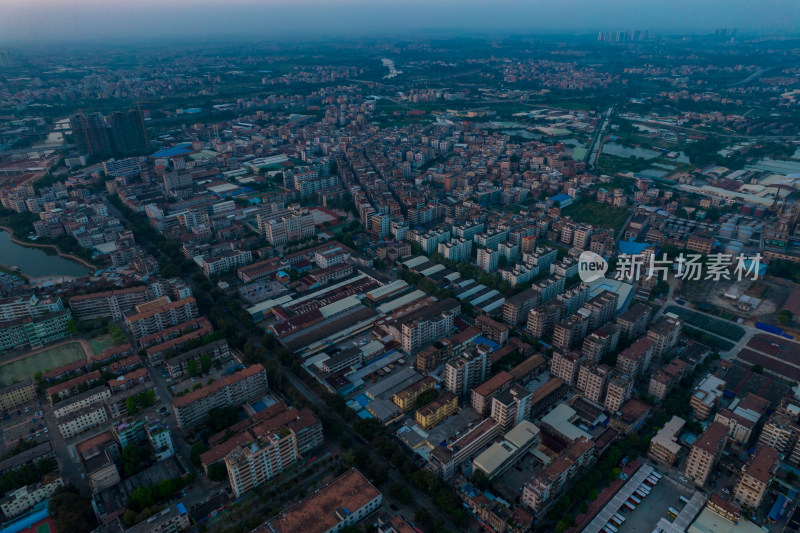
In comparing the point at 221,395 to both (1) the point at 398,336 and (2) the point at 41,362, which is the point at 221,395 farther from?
(2) the point at 41,362

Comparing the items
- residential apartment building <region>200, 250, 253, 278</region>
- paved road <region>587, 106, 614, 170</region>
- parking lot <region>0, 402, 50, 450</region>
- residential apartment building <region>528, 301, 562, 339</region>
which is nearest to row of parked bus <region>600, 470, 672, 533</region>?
residential apartment building <region>528, 301, 562, 339</region>

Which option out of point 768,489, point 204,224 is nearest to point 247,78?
point 204,224

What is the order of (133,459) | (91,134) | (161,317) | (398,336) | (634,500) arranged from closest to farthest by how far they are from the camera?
(634,500) → (133,459) → (398,336) → (161,317) → (91,134)

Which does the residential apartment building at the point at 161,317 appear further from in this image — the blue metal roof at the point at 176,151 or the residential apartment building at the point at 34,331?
the blue metal roof at the point at 176,151

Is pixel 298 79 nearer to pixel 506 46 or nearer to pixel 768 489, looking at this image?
pixel 506 46

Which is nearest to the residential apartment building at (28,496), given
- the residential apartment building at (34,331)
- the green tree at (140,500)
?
the green tree at (140,500)

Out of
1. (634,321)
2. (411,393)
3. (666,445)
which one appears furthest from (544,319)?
(411,393)
